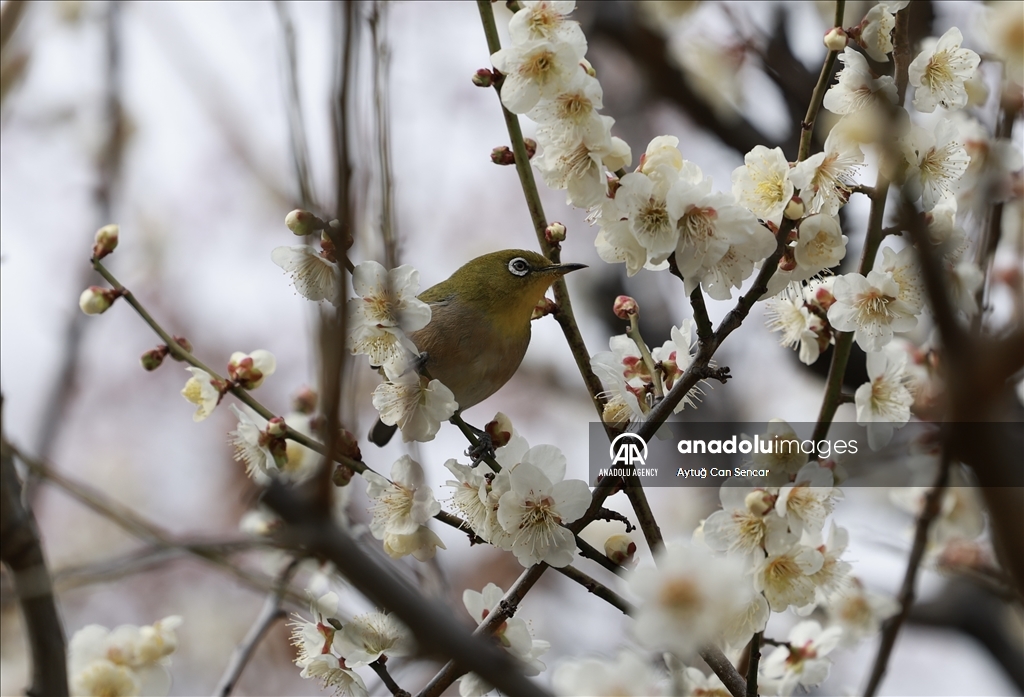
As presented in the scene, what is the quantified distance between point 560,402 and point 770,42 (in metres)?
3.31

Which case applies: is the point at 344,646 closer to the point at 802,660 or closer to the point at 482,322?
the point at 802,660

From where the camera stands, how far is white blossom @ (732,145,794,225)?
2012 mm

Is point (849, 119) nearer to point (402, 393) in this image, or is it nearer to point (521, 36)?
point (521, 36)

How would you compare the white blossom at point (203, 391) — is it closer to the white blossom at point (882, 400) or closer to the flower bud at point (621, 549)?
the flower bud at point (621, 549)

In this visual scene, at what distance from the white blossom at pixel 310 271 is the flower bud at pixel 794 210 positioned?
961mm

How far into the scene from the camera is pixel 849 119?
1.98 m

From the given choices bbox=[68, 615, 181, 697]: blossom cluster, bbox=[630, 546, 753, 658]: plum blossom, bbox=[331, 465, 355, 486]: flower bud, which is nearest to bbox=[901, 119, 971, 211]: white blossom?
bbox=[630, 546, 753, 658]: plum blossom

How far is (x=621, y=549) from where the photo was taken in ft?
6.63

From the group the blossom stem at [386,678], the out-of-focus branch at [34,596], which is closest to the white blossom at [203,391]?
the out-of-focus branch at [34,596]

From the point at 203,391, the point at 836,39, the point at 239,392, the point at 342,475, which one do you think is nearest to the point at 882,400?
the point at 836,39

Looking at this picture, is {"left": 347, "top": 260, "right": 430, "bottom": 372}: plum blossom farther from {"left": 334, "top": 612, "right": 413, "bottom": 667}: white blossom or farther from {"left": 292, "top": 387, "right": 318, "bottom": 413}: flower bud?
{"left": 292, "top": 387, "right": 318, "bottom": 413}: flower bud

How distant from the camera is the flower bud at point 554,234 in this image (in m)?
2.11

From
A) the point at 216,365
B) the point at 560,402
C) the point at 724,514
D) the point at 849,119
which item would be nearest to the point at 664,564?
the point at 724,514

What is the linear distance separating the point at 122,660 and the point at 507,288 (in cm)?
171
